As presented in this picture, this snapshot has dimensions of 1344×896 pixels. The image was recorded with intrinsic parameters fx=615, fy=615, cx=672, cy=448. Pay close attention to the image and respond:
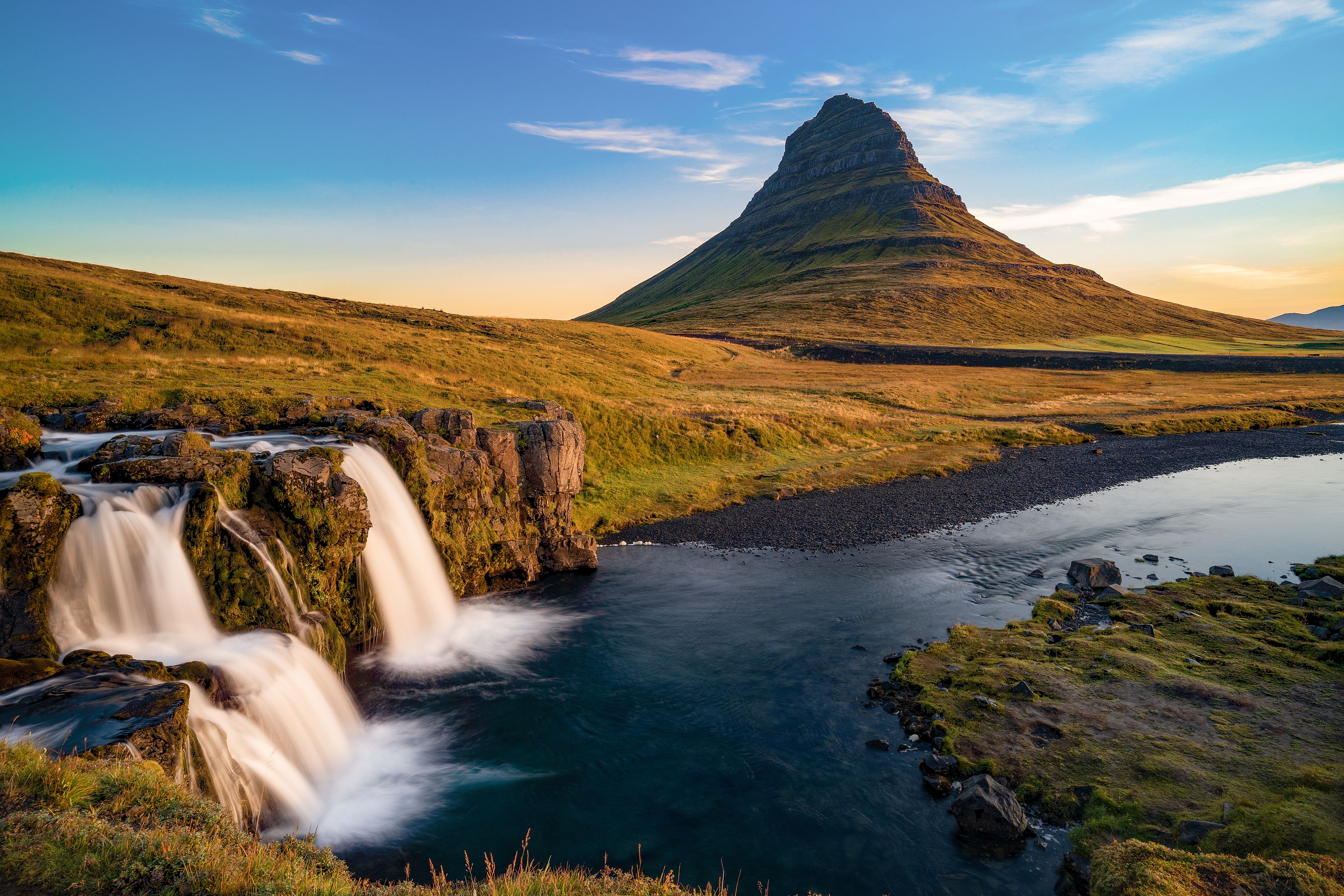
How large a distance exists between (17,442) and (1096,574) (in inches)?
1532

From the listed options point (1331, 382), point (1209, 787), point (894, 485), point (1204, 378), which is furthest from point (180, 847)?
point (1331, 382)

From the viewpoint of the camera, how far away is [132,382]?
31.6 m

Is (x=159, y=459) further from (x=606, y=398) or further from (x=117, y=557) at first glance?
(x=606, y=398)

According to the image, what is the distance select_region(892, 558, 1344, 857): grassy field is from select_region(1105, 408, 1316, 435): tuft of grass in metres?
54.4

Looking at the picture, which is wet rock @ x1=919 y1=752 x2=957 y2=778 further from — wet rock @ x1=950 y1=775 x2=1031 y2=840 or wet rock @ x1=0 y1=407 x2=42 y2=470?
wet rock @ x1=0 y1=407 x2=42 y2=470

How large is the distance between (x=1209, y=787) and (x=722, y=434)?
41.0 m

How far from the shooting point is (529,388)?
2106 inches

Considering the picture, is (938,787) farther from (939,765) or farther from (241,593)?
(241,593)

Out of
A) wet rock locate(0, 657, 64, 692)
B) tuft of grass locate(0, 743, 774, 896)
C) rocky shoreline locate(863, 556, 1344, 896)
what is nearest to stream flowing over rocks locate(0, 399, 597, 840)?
wet rock locate(0, 657, 64, 692)

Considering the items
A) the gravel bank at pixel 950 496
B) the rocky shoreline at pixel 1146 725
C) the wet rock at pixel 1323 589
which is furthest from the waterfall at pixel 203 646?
the wet rock at pixel 1323 589

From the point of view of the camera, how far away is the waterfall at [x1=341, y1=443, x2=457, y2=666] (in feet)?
75.8

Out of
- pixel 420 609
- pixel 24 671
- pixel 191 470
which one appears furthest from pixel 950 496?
pixel 24 671

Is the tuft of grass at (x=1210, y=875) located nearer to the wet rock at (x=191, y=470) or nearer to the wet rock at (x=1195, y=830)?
the wet rock at (x=1195, y=830)

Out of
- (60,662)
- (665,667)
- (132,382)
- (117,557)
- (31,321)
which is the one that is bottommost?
(665,667)
